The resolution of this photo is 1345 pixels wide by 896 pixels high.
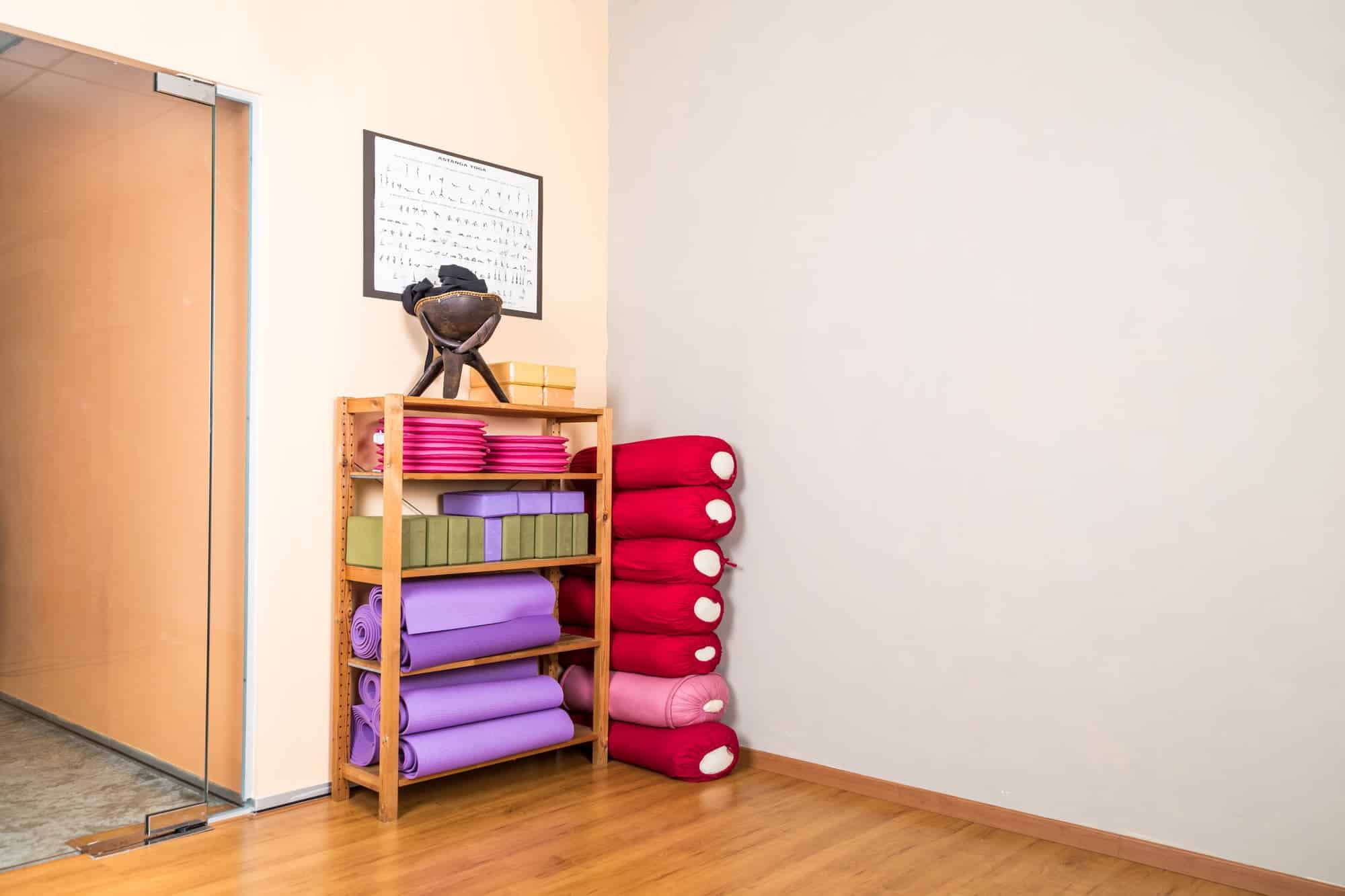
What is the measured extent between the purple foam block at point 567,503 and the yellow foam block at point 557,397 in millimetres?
318

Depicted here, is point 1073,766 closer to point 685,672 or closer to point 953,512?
point 953,512

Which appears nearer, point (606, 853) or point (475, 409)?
point (606, 853)

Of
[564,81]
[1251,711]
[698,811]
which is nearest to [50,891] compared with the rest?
[698,811]

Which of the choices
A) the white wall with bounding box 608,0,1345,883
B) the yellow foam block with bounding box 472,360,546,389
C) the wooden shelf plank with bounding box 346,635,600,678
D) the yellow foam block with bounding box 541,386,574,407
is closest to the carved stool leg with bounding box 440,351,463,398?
the yellow foam block with bounding box 472,360,546,389

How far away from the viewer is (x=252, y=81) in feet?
10.2

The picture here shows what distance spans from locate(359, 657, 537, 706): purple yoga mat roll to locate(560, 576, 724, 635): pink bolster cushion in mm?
309

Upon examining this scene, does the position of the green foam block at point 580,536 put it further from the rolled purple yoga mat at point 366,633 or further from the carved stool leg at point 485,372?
the rolled purple yoga mat at point 366,633

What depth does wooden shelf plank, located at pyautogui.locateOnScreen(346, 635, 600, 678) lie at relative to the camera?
3.09 m

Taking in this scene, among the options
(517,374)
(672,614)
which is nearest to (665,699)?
(672,614)

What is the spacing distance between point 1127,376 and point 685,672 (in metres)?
1.70

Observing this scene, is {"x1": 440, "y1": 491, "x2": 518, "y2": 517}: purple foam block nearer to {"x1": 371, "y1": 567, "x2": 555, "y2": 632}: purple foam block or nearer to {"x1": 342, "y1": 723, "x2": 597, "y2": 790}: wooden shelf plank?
{"x1": 371, "y1": 567, "x2": 555, "y2": 632}: purple foam block

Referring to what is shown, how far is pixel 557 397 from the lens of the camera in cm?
355

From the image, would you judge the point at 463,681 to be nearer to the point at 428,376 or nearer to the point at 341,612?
the point at 341,612

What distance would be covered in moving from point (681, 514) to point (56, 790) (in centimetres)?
195
